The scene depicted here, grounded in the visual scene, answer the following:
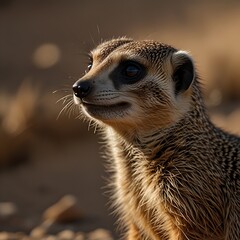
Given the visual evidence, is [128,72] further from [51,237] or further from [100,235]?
[100,235]

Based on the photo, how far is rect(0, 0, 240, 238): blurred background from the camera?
10141mm

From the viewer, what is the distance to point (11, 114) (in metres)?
12.2

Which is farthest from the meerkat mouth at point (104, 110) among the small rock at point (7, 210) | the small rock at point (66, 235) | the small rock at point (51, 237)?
the small rock at point (7, 210)

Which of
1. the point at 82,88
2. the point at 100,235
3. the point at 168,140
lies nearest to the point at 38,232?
the point at 100,235

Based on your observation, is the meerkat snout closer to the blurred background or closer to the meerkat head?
the meerkat head

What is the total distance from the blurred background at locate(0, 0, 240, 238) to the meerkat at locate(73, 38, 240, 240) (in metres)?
1.03

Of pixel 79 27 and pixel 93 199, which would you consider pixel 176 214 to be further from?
pixel 79 27

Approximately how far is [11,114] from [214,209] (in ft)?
21.0

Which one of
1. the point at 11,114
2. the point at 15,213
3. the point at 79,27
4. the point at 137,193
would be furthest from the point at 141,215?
the point at 79,27

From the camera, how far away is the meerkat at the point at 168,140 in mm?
6129

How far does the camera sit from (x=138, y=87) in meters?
6.15

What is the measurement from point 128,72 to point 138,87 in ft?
0.42

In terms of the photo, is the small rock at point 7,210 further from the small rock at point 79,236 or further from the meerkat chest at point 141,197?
the meerkat chest at point 141,197

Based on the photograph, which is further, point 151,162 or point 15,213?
point 15,213
